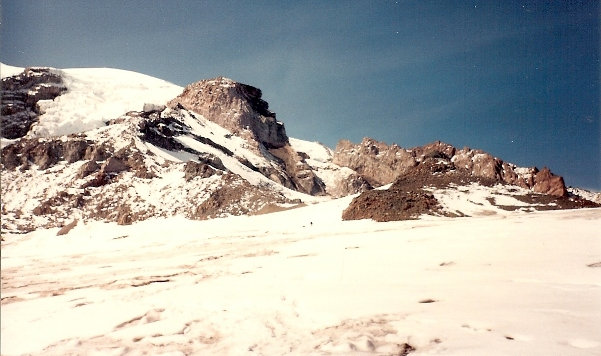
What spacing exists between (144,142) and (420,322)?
155 feet

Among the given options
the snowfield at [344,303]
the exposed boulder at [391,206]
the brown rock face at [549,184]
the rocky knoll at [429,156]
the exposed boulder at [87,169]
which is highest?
the rocky knoll at [429,156]

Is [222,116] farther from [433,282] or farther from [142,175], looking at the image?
[433,282]

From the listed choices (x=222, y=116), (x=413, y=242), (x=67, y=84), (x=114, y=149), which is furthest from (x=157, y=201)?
(x=67, y=84)

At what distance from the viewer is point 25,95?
69.1 metres

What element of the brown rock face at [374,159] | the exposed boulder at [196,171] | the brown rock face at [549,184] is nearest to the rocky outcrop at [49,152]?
the exposed boulder at [196,171]

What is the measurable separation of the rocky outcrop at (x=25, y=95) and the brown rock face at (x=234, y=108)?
23651 mm

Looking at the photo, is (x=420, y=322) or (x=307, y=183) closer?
(x=420, y=322)

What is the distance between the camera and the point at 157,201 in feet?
114

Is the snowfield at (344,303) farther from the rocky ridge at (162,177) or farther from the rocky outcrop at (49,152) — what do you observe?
the rocky outcrop at (49,152)

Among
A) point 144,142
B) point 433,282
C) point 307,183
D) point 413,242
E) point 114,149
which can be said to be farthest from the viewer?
point 307,183

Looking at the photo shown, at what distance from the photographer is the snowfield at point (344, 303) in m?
3.13

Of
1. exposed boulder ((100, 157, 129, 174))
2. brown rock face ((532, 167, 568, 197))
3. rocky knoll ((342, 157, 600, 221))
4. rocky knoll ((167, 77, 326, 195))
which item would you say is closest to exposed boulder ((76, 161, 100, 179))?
exposed boulder ((100, 157, 129, 174))

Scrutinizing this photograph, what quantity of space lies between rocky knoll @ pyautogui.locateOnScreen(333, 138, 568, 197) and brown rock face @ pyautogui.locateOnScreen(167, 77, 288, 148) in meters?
20.0

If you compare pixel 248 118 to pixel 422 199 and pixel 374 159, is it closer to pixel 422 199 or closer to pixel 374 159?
pixel 374 159
